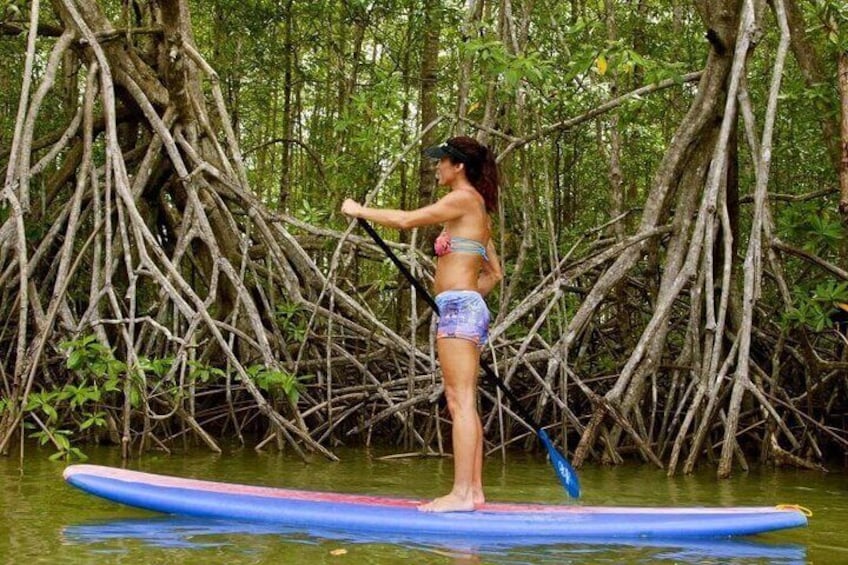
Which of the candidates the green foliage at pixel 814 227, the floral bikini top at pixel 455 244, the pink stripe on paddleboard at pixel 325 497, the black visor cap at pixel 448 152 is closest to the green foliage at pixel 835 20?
the green foliage at pixel 814 227

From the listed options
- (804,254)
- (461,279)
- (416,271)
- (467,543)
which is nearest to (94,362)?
(416,271)

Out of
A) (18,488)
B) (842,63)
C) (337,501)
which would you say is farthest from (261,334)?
(842,63)

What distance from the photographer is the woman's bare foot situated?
13.6 feet

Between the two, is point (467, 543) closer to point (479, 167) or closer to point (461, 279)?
point (461, 279)

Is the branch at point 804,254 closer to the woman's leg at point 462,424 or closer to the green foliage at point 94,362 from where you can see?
the woman's leg at point 462,424

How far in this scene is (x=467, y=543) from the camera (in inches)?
151

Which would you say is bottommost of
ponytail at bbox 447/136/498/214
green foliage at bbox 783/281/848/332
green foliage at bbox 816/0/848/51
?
green foliage at bbox 783/281/848/332

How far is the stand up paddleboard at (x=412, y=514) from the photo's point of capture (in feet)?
13.0

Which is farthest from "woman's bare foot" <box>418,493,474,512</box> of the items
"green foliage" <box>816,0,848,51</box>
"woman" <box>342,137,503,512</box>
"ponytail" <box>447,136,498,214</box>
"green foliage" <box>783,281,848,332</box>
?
"green foliage" <box>816,0,848,51</box>

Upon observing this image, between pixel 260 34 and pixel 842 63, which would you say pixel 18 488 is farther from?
pixel 260 34

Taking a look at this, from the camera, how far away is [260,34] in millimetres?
10008

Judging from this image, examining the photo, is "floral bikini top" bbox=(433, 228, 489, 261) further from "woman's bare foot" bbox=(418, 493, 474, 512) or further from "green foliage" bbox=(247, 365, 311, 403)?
"green foliage" bbox=(247, 365, 311, 403)

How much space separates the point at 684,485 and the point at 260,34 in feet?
19.6

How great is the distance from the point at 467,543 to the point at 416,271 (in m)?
3.07
